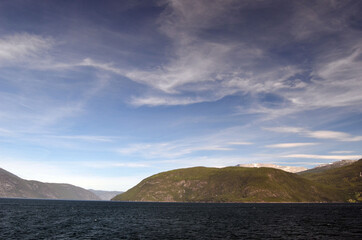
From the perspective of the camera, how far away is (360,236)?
7275 cm

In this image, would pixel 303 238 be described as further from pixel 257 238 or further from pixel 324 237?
pixel 257 238

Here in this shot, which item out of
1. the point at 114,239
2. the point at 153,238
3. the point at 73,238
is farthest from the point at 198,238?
the point at 73,238

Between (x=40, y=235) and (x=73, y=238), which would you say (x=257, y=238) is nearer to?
(x=73, y=238)

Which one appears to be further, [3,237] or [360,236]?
[360,236]

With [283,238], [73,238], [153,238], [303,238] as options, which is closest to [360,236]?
[303,238]

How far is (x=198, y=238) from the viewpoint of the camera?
69.4 m

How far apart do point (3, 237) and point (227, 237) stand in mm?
57204

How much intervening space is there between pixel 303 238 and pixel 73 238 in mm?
59494

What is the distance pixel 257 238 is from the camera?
69938mm

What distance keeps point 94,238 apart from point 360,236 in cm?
7122

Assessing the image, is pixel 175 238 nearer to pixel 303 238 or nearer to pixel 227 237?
pixel 227 237

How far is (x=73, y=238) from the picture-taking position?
69.6m

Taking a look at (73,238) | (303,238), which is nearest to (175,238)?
(73,238)

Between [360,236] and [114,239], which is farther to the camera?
[360,236]
